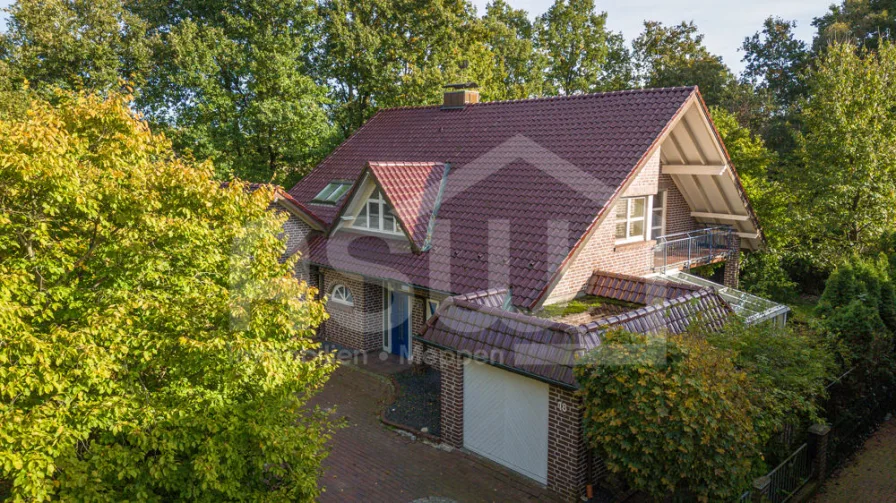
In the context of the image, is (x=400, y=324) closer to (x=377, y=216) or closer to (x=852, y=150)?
(x=377, y=216)

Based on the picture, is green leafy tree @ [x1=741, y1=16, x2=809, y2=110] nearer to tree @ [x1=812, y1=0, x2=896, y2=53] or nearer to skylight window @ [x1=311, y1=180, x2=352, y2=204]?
tree @ [x1=812, y1=0, x2=896, y2=53]

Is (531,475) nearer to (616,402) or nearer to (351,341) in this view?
(616,402)

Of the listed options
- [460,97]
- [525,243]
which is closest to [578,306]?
[525,243]

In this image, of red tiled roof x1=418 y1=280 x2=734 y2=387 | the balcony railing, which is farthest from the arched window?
the balcony railing

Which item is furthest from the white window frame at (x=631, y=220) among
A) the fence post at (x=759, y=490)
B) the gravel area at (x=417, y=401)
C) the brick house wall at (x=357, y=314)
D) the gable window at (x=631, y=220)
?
the fence post at (x=759, y=490)

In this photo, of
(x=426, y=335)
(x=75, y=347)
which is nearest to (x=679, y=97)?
(x=426, y=335)

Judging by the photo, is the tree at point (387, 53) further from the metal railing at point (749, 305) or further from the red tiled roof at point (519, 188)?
the metal railing at point (749, 305)
